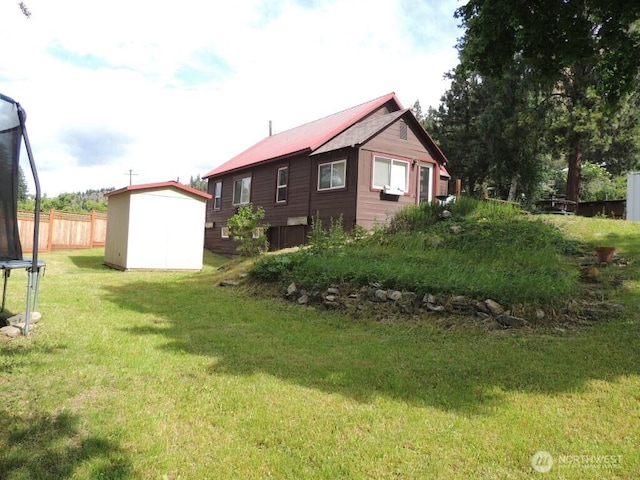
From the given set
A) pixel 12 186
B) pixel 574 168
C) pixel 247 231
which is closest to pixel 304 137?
pixel 247 231

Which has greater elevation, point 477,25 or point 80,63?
point 477,25

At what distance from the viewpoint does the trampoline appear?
5.26 meters

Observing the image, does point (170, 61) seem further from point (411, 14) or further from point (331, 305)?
point (331, 305)

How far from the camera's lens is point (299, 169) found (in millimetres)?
17484

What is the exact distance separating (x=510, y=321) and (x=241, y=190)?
17216 mm

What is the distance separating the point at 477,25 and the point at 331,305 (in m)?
6.17

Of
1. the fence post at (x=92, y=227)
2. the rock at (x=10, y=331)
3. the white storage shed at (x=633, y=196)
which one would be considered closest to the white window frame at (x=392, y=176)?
the white storage shed at (x=633, y=196)

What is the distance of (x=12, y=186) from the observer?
17.9 feet

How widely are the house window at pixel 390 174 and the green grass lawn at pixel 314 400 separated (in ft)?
32.1

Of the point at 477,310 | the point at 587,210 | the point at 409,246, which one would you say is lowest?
the point at 477,310

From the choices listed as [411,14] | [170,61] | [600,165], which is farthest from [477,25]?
[600,165]

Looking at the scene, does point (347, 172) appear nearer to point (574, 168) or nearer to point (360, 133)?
point (360, 133)

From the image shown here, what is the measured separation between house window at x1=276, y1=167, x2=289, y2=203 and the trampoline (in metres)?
12.9

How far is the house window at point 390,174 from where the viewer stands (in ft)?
50.8
